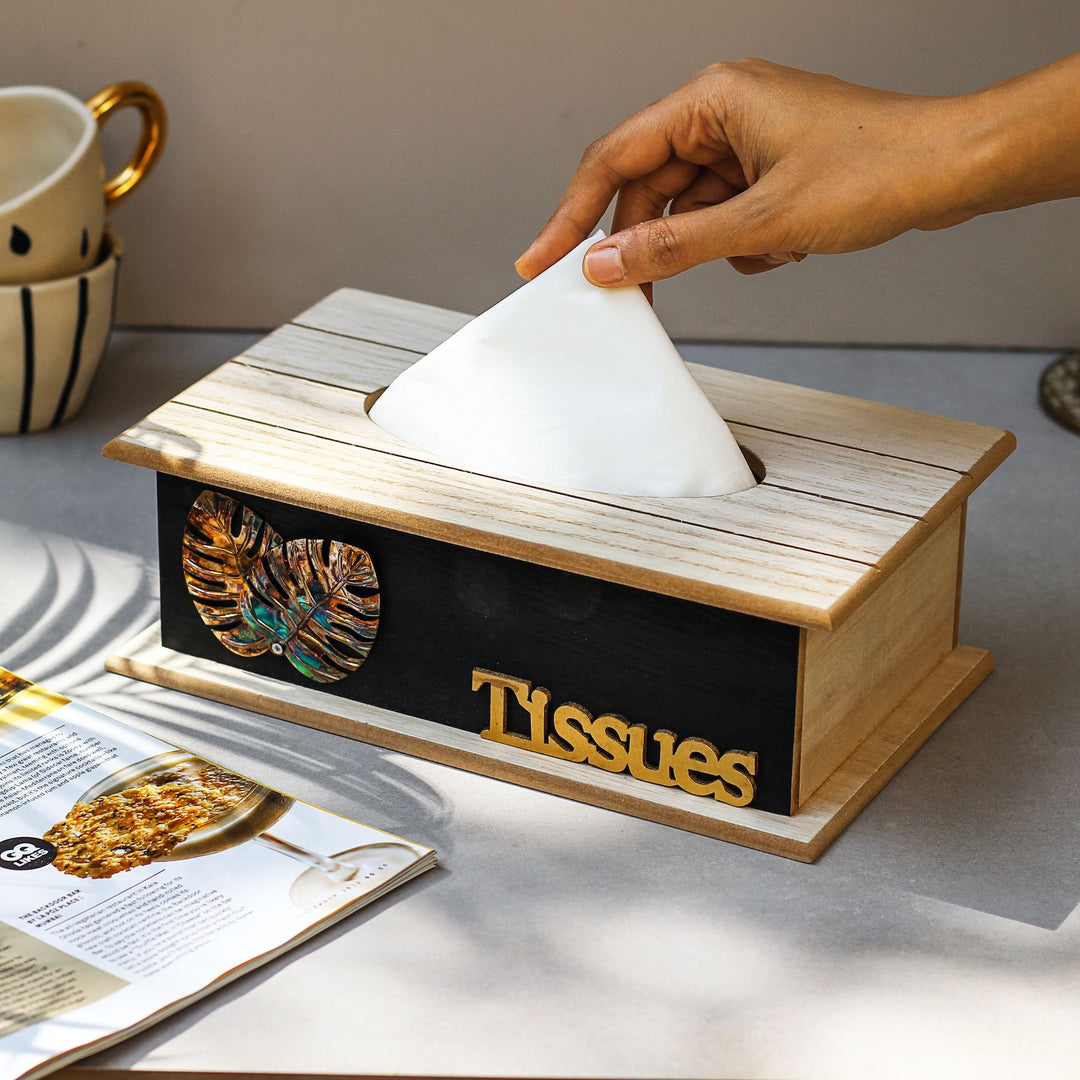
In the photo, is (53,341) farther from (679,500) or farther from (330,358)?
(679,500)

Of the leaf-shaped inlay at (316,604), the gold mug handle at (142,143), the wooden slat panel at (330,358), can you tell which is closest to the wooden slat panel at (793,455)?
the wooden slat panel at (330,358)

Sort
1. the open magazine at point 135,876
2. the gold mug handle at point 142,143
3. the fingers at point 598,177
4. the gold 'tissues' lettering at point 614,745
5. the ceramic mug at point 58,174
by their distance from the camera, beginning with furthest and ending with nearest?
the gold mug handle at point 142,143
the ceramic mug at point 58,174
the fingers at point 598,177
the gold 'tissues' lettering at point 614,745
the open magazine at point 135,876

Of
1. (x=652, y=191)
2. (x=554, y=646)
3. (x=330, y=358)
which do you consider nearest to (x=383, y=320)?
(x=330, y=358)

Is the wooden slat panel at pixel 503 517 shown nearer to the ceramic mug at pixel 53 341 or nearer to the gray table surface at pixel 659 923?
the gray table surface at pixel 659 923

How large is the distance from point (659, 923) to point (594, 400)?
21 centimetres

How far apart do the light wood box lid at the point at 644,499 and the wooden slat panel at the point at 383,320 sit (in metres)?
0.01

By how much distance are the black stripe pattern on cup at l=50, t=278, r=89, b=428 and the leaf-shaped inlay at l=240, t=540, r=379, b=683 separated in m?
0.32

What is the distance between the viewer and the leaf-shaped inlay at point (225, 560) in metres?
0.68

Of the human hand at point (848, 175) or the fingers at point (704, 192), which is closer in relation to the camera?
the human hand at point (848, 175)

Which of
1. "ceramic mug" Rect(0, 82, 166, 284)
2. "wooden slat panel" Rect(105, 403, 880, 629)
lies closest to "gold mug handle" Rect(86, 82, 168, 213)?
"ceramic mug" Rect(0, 82, 166, 284)

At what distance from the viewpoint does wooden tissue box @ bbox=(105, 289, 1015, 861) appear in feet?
1.95

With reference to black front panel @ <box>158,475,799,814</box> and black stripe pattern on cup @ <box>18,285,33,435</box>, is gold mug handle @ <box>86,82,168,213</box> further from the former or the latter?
black front panel @ <box>158,475,799,814</box>

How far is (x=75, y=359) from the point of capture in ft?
3.13

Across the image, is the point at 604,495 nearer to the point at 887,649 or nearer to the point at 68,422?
the point at 887,649
